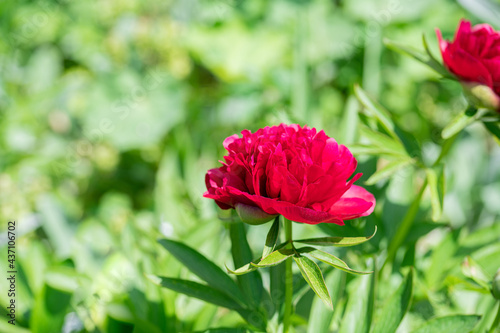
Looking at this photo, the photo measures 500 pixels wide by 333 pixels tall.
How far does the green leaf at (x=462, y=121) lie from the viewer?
63cm

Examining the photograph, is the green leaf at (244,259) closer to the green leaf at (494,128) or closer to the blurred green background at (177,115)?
the blurred green background at (177,115)

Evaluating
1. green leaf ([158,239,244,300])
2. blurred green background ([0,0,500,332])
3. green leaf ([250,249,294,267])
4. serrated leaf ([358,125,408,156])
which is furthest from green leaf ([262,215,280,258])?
blurred green background ([0,0,500,332])

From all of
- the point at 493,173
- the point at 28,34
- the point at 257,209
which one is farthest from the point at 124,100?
the point at 257,209

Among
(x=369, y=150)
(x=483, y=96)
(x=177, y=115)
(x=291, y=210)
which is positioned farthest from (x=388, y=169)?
(x=177, y=115)

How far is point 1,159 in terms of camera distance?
146 cm

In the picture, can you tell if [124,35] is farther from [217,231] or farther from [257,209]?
[257,209]

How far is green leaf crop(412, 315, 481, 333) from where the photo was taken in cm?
63

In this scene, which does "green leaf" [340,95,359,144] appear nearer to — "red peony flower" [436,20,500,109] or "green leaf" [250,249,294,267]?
"red peony flower" [436,20,500,109]

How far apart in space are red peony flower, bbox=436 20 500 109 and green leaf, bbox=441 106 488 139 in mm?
37

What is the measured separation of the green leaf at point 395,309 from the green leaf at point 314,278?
18 cm

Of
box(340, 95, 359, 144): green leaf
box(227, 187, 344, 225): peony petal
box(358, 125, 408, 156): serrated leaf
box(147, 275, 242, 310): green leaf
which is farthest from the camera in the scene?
box(340, 95, 359, 144): green leaf

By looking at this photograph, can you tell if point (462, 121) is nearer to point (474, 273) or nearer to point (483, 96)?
point (483, 96)

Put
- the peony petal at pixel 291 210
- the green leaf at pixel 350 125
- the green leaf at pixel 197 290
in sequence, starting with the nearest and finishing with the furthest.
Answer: the peony petal at pixel 291 210, the green leaf at pixel 197 290, the green leaf at pixel 350 125

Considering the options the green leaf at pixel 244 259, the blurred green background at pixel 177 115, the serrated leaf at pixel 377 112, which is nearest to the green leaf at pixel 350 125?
the blurred green background at pixel 177 115
